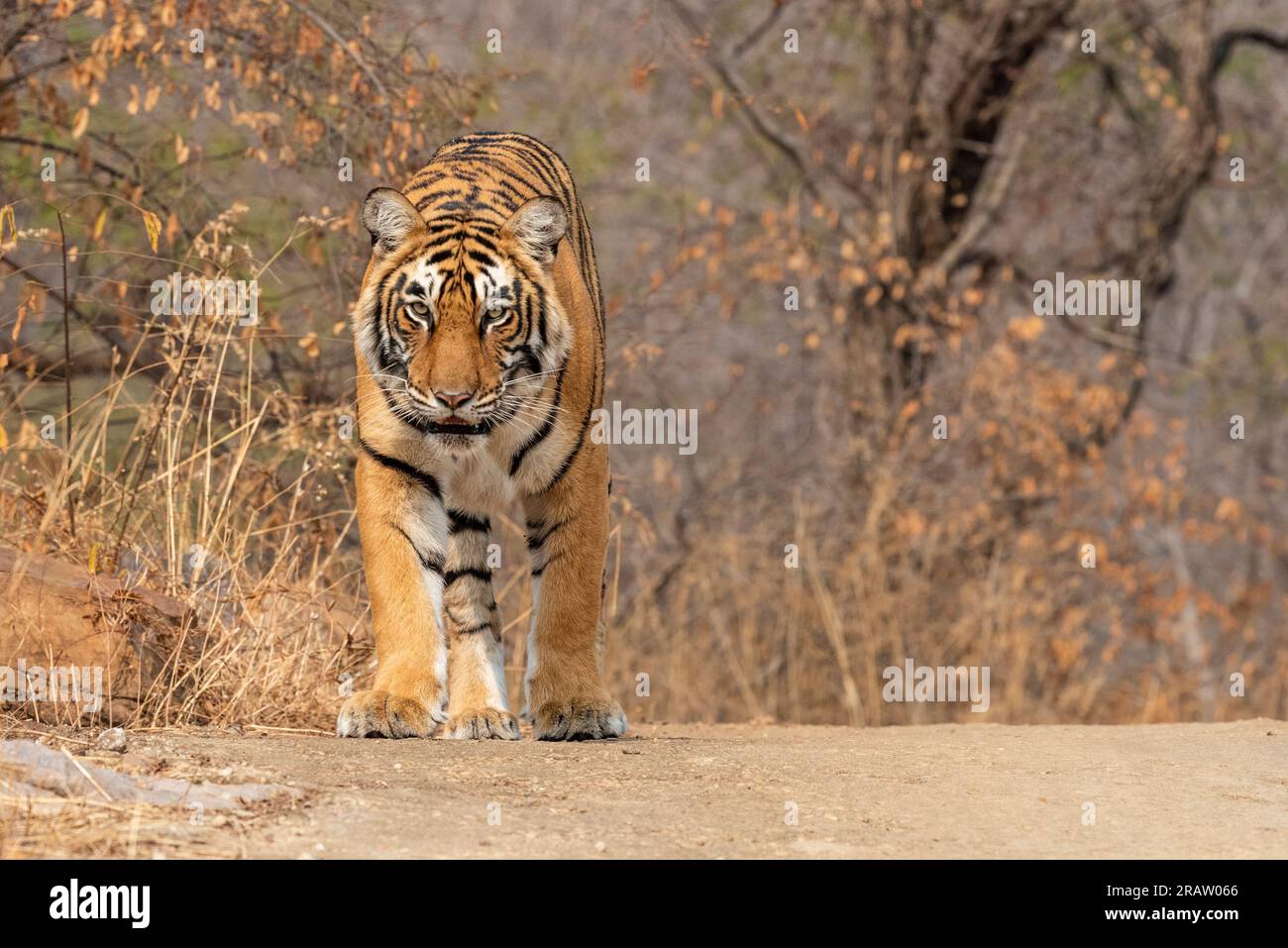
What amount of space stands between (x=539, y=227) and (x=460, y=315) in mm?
488

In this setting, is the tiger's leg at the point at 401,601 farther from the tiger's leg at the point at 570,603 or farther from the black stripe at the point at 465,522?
the black stripe at the point at 465,522

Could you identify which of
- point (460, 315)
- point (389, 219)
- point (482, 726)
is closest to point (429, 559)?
point (482, 726)

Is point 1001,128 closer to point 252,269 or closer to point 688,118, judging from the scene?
point 688,118

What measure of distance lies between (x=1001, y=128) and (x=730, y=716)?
531 centimetres

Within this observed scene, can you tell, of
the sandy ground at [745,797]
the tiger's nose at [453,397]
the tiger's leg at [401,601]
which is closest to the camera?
the sandy ground at [745,797]

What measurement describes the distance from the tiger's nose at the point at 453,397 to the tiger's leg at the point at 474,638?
907mm

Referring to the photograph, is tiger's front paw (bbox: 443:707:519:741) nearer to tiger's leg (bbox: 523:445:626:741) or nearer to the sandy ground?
tiger's leg (bbox: 523:445:626:741)

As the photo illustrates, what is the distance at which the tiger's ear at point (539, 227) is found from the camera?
5516 millimetres

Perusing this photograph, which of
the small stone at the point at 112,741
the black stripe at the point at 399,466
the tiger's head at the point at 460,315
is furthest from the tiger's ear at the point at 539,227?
the small stone at the point at 112,741

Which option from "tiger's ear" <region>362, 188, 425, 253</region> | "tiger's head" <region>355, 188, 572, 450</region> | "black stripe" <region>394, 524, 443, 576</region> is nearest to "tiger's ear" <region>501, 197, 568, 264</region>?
"tiger's head" <region>355, 188, 572, 450</region>

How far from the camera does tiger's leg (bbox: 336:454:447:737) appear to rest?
5184mm

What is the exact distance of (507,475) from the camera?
553 cm

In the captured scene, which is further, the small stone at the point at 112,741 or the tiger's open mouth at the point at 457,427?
the tiger's open mouth at the point at 457,427

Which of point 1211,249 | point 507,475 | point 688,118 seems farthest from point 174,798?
point 1211,249
